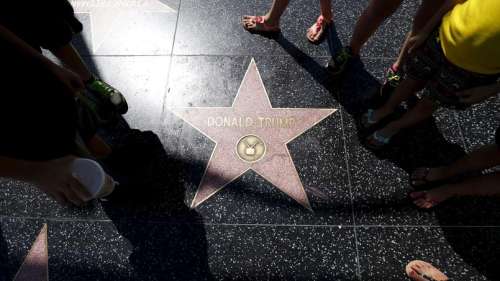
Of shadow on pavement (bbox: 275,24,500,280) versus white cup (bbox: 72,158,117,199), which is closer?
white cup (bbox: 72,158,117,199)

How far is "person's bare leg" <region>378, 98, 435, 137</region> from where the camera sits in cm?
183

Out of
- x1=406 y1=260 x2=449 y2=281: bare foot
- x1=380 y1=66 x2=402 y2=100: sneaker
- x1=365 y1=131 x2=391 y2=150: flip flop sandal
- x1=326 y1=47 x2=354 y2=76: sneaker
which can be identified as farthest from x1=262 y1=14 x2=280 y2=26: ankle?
x1=406 y1=260 x2=449 y2=281: bare foot

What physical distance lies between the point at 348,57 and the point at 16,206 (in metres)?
2.55

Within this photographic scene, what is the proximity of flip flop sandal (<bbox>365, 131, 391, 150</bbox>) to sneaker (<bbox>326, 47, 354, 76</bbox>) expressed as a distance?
57 cm

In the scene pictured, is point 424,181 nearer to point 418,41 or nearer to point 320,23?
point 418,41

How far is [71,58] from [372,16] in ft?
6.43

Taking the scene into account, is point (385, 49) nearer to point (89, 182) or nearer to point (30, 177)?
point (89, 182)

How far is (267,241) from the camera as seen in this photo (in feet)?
6.31

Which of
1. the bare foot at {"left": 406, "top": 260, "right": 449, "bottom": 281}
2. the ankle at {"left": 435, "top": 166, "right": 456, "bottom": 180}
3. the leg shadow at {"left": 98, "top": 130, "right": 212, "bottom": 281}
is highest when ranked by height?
the ankle at {"left": 435, "top": 166, "right": 456, "bottom": 180}

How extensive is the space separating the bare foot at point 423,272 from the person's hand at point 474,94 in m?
0.94

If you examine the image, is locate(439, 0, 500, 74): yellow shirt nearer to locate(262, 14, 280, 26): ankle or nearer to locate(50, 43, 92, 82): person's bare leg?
locate(262, 14, 280, 26): ankle

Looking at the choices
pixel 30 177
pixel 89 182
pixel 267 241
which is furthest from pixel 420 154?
pixel 30 177

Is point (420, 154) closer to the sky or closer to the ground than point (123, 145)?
closer to the sky

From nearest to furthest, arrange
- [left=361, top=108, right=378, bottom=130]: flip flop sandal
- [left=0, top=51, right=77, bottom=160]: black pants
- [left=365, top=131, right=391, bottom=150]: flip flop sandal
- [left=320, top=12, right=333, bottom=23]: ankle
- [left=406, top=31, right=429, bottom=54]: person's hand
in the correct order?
[left=0, top=51, right=77, bottom=160]: black pants, [left=406, top=31, right=429, bottom=54]: person's hand, [left=365, top=131, right=391, bottom=150]: flip flop sandal, [left=361, top=108, right=378, bottom=130]: flip flop sandal, [left=320, top=12, right=333, bottom=23]: ankle
